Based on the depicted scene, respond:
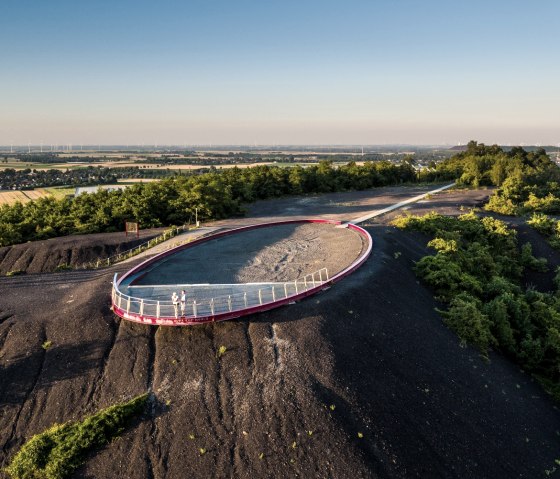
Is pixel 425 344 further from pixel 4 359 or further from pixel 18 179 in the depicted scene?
pixel 18 179

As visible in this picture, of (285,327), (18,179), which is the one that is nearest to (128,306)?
(285,327)

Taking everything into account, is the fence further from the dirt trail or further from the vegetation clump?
the vegetation clump

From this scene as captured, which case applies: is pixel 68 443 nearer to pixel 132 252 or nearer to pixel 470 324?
pixel 470 324

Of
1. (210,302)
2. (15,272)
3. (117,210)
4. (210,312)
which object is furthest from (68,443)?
(117,210)

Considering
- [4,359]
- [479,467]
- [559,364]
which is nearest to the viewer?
[479,467]

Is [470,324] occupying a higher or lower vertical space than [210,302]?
lower
